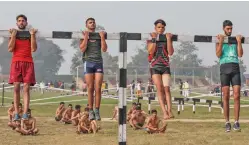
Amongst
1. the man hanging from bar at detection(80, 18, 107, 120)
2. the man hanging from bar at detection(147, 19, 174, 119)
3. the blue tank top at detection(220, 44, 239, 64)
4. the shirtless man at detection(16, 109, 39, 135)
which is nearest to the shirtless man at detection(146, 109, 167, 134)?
the man hanging from bar at detection(147, 19, 174, 119)

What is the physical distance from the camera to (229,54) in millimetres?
11508

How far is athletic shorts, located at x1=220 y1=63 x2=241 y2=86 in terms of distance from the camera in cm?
1161

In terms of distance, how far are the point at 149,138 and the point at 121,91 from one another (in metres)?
2.82

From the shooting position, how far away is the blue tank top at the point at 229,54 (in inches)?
452

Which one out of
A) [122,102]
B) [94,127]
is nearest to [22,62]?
[94,127]

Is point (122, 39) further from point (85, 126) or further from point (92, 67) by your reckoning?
point (85, 126)

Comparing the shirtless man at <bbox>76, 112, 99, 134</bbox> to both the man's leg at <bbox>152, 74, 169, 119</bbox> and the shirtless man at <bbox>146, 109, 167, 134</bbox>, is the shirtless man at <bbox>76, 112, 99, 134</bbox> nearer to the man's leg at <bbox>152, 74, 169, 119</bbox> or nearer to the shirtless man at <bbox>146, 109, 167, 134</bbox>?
the shirtless man at <bbox>146, 109, 167, 134</bbox>

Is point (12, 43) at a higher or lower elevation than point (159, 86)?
higher

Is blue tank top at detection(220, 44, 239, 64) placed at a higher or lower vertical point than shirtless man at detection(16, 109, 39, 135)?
higher

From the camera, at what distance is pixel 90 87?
456 inches

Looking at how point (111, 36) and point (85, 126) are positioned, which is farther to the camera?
point (85, 126)

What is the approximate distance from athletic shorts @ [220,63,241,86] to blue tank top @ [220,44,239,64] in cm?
9

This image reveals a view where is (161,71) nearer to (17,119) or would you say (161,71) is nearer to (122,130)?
(17,119)

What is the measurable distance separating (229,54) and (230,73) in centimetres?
41
